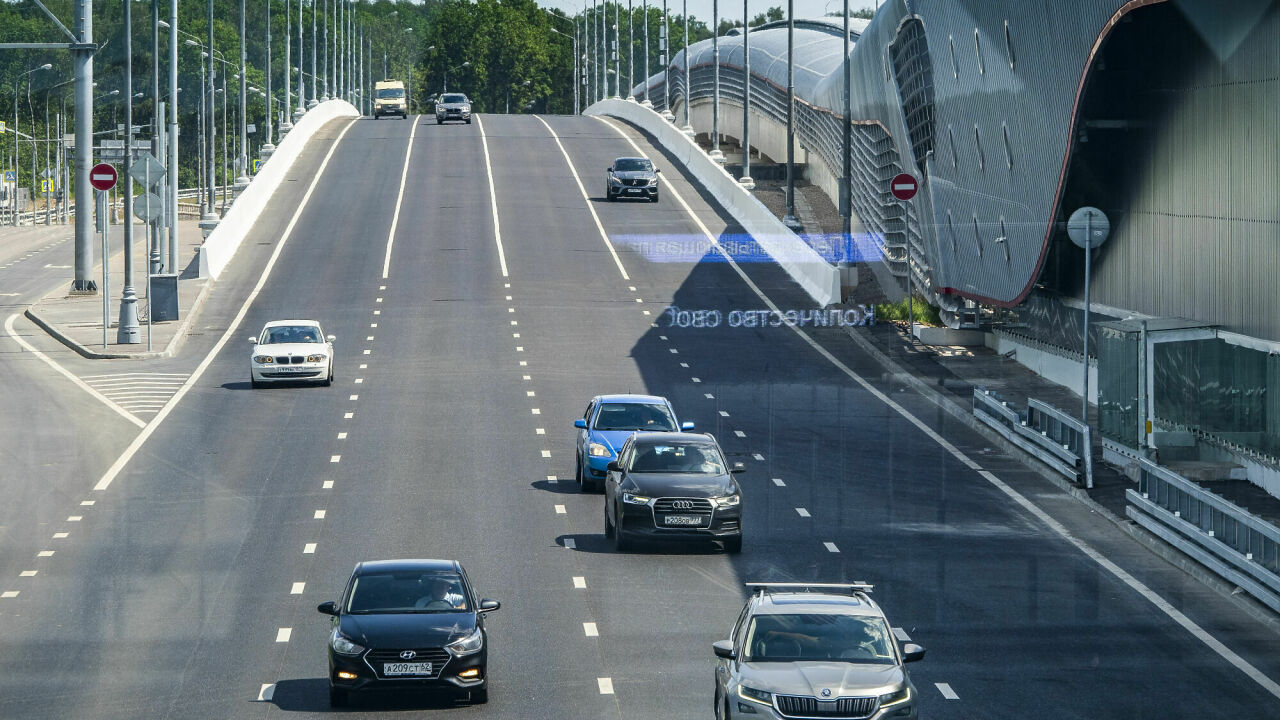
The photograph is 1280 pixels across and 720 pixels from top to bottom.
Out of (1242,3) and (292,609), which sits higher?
(1242,3)

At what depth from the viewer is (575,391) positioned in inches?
1401

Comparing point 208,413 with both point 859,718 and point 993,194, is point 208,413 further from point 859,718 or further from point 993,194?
point 859,718

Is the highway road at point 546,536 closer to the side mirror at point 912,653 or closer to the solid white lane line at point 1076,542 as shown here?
the solid white lane line at point 1076,542

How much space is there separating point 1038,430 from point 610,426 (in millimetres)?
7409

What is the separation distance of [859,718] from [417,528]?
10.9 m

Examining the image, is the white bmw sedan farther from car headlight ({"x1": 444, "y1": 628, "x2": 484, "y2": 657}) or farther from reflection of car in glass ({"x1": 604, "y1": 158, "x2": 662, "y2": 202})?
reflection of car in glass ({"x1": 604, "y1": 158, "x2": 662, "y2": 202})

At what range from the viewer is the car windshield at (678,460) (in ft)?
73.0

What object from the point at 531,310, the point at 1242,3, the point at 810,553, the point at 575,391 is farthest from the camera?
the point at 531,310

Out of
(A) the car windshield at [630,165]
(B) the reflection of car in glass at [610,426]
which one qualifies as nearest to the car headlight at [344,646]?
(B) the reflection of car in glass at [610,426]

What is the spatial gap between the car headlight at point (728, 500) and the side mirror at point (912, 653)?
24.8 ft

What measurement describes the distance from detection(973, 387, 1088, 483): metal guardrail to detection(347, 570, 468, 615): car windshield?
43.9ft

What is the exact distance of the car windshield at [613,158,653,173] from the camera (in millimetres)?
69062

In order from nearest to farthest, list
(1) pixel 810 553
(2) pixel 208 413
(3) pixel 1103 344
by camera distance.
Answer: (1) pixel 810 553 < (3) pixel 1103 344 < (2) pixel 208 413

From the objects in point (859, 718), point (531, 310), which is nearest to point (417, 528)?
point (859, 718)
